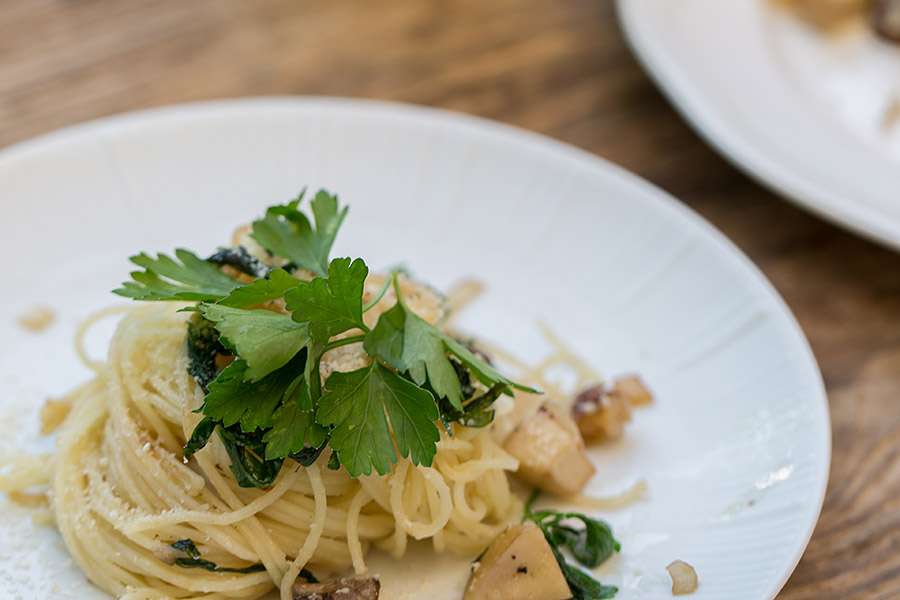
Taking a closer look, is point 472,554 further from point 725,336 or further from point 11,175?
point 11,175

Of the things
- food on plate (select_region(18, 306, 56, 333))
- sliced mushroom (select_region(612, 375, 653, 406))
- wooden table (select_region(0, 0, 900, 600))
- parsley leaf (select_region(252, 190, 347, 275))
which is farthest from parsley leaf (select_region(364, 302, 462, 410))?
→ wooden table (select_region(0, 0, 900, 600))

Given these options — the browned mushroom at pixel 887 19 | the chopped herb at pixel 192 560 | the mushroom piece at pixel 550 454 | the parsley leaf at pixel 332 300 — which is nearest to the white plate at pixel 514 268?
the mushroom piece at pixel 550 454

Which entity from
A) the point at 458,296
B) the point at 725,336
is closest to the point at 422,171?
the point at 458,296

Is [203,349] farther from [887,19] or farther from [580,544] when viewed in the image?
[887,19]

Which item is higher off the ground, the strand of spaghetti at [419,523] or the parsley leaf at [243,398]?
the parsley leaf at [243,398]

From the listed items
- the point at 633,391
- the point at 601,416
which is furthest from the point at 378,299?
the point at 633,391

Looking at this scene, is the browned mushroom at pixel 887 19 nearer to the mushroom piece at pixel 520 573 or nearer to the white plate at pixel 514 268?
the white plate at pixel 514 268
